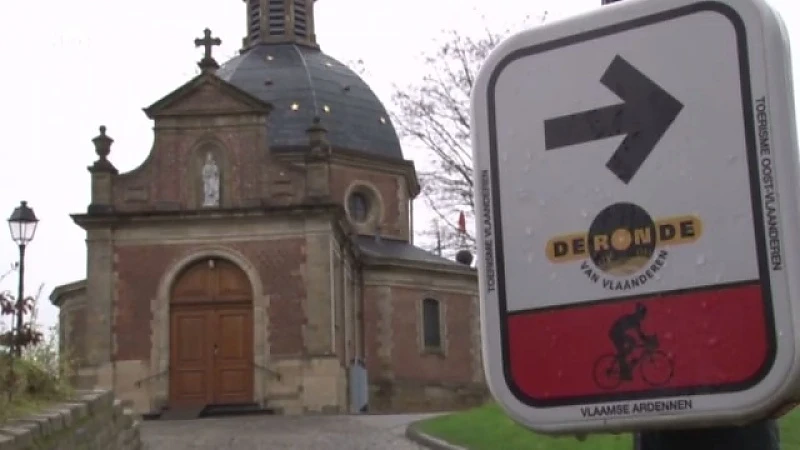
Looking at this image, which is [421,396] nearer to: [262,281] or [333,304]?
[333,304]

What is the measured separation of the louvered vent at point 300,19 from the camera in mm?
45438

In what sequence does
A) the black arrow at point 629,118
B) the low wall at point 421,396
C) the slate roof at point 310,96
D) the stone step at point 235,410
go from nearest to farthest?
the black arrow at point 629,118
the stone step at point 235,410
the low wall at point 421,396
the slate roof at point 310,96

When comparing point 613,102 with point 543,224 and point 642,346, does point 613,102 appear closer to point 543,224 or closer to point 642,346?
point 543,224

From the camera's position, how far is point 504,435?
1536cm

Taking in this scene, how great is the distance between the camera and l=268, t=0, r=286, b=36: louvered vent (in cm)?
4509

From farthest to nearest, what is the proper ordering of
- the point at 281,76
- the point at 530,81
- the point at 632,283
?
1. the point at 281,76
2. the point at 530,81
3. the point at 632,283

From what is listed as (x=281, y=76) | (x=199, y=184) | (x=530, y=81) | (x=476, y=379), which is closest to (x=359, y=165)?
(x=281, y=76)

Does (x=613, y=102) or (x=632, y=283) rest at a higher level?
(x=613, y=102)

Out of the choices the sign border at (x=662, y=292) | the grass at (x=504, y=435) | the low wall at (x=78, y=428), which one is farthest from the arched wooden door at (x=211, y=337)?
the sign border at (x=662, y=292)

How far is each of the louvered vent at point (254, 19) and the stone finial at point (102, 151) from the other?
47.9 feet

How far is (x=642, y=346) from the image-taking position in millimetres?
1354

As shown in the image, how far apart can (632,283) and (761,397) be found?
197 mm

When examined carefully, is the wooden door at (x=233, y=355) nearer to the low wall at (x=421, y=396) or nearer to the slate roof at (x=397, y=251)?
→ the low wall at (x=421, y=396)

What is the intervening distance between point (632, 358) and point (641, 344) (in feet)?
0.07
